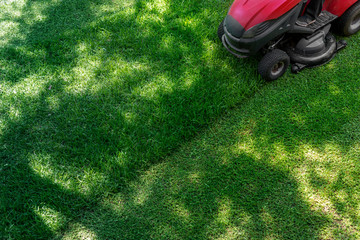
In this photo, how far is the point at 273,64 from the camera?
3.38m

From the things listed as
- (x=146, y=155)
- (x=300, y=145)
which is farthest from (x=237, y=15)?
(x=146, y=155)

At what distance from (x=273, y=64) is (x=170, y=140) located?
4.55ft

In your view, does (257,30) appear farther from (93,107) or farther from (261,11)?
(93,107)

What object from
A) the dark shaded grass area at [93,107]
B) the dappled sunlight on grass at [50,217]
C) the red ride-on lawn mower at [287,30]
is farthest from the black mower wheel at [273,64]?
the dappled sunlight on grass at [50,217]

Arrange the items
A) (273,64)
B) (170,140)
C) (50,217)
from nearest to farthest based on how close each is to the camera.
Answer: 1. (50,217)
2. (170,140)
3. (273,64)

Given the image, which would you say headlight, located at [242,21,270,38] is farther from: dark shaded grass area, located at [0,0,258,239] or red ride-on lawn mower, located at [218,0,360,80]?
dark shaded grass area, located at [0,0,258,239]

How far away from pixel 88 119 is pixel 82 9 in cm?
232

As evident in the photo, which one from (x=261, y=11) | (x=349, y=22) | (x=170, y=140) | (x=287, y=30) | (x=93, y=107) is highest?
(x=261, y=11)

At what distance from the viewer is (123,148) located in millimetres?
3150

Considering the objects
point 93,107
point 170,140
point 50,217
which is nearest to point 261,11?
point 170,140

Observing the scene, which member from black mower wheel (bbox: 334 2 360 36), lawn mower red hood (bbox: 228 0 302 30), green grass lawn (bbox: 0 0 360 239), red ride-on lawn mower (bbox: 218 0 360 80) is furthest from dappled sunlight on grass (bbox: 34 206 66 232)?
black mower wheel (bbox: 334 2 360 36)

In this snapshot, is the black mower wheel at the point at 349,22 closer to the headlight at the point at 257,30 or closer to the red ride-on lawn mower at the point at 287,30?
the red ride-on lawn mower at the point at 287,30

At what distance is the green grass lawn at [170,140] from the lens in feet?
8.91

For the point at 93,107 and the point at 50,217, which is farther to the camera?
the point at 93,107
